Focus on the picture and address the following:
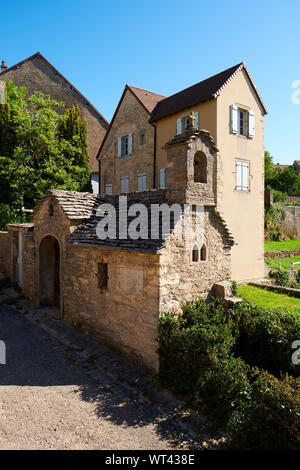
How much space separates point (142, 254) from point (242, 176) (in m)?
10.9

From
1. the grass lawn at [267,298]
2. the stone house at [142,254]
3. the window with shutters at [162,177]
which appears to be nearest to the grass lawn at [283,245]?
the grass lawn at [267,298]

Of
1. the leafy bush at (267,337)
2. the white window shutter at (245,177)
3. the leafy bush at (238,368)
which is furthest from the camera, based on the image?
the white window shutter at (245,177)

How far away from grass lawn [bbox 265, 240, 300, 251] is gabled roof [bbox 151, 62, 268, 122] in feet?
35.3

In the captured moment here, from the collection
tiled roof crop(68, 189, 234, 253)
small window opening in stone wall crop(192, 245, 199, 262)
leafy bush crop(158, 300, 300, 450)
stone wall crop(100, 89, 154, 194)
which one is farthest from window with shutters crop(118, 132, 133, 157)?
leafy bush crop(158, 300, 300, 450)

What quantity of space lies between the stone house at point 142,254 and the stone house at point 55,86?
18072mm

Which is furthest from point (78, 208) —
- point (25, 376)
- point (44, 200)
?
point (25, 376)

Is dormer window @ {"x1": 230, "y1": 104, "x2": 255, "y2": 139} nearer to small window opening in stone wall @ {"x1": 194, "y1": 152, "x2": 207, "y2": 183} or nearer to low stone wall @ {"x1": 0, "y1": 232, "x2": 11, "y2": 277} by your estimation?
small window opening in stone wall @ {"x1": 194, "y1": 152, "x2": 207, "y2": 183}

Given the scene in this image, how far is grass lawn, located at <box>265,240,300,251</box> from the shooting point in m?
24.4

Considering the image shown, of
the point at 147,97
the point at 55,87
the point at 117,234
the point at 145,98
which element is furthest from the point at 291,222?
the point at 55,87

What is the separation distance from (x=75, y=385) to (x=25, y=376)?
1537mm

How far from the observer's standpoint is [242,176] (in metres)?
17.4

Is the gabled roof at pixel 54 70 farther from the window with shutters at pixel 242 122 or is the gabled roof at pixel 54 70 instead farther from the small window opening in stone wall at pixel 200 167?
the small window opening in stone wall at pixel 200 167

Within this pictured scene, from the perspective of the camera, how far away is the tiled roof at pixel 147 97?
21.7 meters
